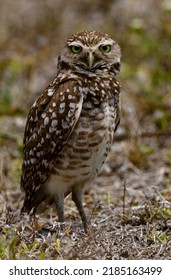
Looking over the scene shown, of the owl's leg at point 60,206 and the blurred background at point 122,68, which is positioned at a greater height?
the blurred background at point 122,68

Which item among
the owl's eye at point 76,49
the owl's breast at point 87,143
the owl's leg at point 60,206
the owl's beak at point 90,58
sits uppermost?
the owl's eye at point 76,49

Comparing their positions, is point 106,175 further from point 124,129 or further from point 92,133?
point 92,133

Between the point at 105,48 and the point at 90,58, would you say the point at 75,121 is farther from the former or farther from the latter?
the point at 105,48

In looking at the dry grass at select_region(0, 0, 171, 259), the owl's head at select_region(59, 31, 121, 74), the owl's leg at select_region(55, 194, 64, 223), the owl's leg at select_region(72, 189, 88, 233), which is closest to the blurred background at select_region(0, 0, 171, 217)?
Result: the dry grass at select_region(0, 0, 171, 259)

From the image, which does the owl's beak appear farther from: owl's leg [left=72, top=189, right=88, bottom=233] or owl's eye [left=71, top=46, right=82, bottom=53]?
owl's leg [left=72, top=189, right=88, bottom=233]

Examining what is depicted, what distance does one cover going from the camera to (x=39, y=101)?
5.39 m

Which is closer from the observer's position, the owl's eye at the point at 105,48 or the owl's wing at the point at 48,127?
the owl's wing at the point at 48,127

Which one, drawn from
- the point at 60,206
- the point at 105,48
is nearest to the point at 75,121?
the point at 105,48

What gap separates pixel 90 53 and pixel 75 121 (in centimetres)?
46

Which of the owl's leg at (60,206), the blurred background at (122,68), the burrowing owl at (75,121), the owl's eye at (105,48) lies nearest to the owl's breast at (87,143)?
the burrowing owl at (75,121)

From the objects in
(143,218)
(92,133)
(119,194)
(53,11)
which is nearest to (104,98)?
(92,133)

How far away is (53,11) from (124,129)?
424cm

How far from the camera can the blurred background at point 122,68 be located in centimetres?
719

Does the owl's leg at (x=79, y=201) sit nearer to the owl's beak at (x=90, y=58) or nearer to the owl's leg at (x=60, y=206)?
the owl's leg at (x=60, y=206)
